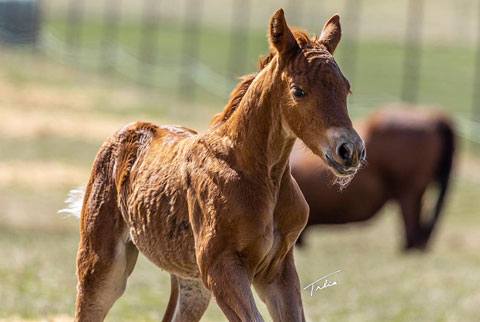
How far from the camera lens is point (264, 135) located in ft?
17.6

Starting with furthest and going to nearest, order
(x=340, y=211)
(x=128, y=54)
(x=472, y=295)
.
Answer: (x=128, y=54) < (x=340, y=211) < (x=472, y=295)

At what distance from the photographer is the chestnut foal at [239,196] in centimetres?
502

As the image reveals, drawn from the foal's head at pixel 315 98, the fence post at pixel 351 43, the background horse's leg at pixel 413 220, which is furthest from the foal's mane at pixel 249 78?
the fence post at pixel 351 43

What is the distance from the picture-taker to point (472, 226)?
19.2 metres

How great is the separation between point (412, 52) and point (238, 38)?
8.90 meters

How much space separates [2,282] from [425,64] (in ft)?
120

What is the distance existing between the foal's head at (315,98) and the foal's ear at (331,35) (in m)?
0.07

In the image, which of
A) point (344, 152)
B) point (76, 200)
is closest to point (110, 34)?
point (76, 200)

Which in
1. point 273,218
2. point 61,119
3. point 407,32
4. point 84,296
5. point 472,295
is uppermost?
point 273,218

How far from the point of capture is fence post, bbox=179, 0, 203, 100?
36188 millimetres

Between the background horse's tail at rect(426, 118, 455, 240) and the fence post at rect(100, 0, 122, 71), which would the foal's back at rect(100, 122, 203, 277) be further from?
the fence post at rect(100, 0, 122, 71)

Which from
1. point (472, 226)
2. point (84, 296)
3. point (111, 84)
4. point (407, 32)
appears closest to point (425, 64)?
point (407, 32)

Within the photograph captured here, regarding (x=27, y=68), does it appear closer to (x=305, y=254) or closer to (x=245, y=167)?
(x=305, y=254)

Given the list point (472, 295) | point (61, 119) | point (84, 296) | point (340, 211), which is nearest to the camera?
point (84, 296)
